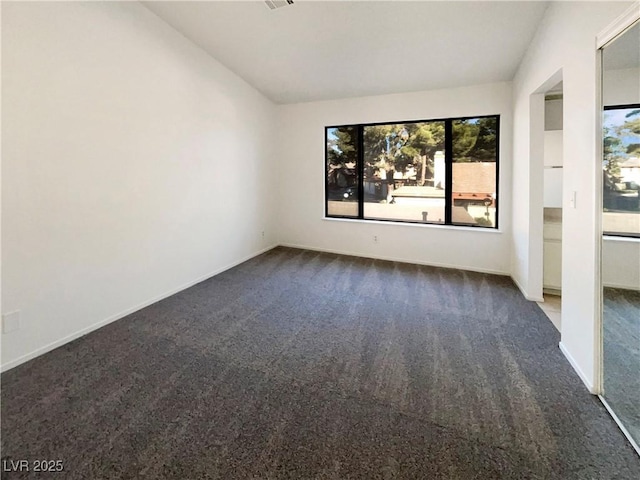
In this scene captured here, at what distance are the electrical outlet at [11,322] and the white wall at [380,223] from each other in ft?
13.6

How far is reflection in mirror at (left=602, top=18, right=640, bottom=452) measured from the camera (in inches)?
64.7

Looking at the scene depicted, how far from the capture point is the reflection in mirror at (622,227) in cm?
164

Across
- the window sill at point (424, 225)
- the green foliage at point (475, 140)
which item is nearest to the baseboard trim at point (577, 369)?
the window sill at point (424, 225)

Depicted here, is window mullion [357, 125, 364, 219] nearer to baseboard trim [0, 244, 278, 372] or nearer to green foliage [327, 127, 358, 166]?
green foliage [327, 127, 358, 166]

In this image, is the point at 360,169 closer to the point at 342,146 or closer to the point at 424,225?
the point at 342,146

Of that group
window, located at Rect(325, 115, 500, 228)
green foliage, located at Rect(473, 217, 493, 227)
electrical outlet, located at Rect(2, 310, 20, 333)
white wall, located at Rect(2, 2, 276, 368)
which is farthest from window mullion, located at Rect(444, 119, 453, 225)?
electrical outlet, located at Rect(2, 310, 20, 333)

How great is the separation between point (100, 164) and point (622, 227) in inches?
148

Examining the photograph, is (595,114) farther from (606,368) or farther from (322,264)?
(322,264)

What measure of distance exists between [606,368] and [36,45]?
14.1ft

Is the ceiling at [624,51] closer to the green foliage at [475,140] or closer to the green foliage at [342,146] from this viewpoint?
the green foliage at [475,140]

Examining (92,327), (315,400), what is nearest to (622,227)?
(315,400)

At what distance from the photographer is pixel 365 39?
11.0 ft

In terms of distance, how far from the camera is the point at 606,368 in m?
1.86

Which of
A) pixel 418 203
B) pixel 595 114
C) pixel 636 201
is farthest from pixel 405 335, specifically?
pixel 418 203
